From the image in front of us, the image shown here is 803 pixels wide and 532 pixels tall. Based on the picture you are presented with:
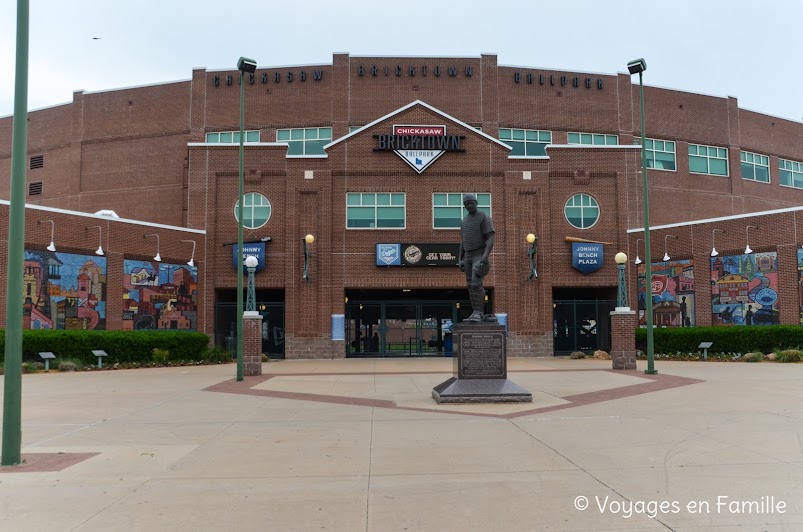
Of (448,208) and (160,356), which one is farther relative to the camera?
(448,208)

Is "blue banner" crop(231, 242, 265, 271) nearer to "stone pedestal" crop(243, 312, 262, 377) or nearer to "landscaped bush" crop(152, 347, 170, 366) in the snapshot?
"landscaped bush" crop(152, 347, 170, 366)

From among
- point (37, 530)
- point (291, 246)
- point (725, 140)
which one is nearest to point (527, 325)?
point (291, 246)

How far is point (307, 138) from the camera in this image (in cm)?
3572

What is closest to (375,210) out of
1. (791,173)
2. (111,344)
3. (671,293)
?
(111,344)

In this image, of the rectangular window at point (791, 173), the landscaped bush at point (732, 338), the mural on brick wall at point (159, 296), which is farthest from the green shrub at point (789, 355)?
the rectangular window at point (791, 173)

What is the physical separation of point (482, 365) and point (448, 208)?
17142 mm

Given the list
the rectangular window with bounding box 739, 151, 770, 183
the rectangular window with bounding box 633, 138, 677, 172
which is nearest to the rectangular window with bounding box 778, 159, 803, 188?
the rectangular window with bounding box 739, 151, 770, 183

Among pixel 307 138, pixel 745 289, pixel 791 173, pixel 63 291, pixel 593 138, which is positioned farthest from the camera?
pixel 791 173

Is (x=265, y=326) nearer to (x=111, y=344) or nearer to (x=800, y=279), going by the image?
(x=111, y=344)

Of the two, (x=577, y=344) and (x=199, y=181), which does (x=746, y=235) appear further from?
(x=199, y=181)

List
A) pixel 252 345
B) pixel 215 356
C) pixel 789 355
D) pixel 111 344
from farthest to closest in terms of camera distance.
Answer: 1. pixel 215 356
2. pixel 111 344
3. pixel 789 355
4. pixel 252 345

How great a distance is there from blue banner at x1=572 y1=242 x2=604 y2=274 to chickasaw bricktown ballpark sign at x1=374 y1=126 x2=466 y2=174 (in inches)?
275

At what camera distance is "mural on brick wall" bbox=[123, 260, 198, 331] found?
88.3ft

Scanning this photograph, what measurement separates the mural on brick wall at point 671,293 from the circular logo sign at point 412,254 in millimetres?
10009
